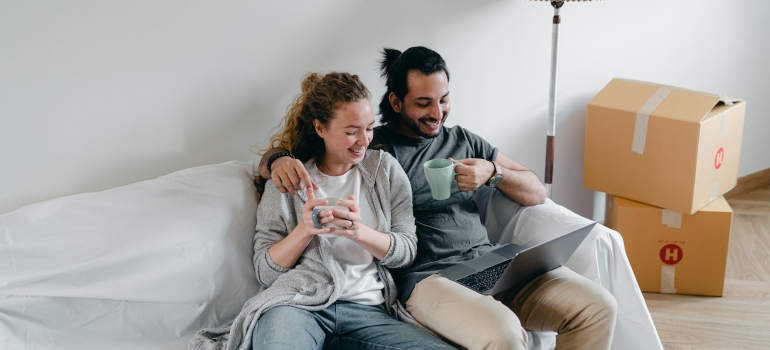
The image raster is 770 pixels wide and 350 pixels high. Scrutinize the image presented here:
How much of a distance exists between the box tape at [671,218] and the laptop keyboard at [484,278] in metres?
1.03

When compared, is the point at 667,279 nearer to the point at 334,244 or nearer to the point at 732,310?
the point at 732,310

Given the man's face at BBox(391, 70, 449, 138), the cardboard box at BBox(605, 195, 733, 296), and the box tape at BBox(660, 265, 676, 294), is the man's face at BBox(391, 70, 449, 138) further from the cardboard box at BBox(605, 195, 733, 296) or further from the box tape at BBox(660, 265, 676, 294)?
the box tape at BBox(660, 265, 676, 294)

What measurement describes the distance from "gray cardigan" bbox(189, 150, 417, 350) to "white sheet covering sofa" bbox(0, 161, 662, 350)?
2.6 inches

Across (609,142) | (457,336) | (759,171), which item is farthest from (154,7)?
(759,171)

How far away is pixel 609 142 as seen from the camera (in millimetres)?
2793

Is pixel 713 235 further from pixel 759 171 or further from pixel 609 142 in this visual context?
pixel 759 171

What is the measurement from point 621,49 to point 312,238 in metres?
1.76

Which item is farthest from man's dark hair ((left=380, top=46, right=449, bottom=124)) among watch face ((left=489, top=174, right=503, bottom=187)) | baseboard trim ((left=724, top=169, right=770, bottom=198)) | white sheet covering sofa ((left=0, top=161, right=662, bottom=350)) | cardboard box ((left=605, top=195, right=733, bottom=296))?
Result: baseboard trim ((left=724, top=169, right=770, bottom=198))

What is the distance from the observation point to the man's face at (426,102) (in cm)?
208

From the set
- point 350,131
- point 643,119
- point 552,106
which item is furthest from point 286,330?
point 643,119

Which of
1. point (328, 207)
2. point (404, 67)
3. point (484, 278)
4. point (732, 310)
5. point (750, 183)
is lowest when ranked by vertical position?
point (732, 310)

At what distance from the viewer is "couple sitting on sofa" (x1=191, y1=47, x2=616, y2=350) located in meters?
1.75

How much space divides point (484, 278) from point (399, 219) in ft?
0.88

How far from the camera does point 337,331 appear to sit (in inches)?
70.8
